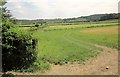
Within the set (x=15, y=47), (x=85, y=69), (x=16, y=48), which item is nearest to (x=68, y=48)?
(x=85, y=69)

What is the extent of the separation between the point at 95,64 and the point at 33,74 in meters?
5.20

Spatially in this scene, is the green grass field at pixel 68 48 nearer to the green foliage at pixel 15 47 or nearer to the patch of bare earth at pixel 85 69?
the patch of bare earth at pixel 85 69

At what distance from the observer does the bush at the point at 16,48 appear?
12.0 meters

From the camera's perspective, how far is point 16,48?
41.1 feet

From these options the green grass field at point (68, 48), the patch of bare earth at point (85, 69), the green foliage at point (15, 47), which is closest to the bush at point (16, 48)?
the green foliage at point (15, 47)

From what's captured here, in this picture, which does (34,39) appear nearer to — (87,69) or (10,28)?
(10,28)

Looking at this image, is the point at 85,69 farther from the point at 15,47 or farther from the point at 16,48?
the point at 15,47

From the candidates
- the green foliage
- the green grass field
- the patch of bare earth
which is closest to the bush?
the green foliage

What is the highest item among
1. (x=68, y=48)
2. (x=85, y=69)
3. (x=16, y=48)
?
(x=16, y=48)

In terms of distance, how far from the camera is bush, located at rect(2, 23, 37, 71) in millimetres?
12008

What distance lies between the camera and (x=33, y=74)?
13.1m

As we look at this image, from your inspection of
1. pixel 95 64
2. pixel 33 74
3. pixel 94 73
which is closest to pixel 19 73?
pixel 33 74

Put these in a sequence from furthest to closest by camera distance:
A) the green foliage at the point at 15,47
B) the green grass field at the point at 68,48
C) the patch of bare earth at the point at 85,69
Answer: the green grass field at the point at 68,48
the patch of bare earth at the point at 85,69
the green foliage at the point at 15,47

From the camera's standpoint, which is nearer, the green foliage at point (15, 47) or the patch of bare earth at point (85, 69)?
the green foliage at point (15, 47)
